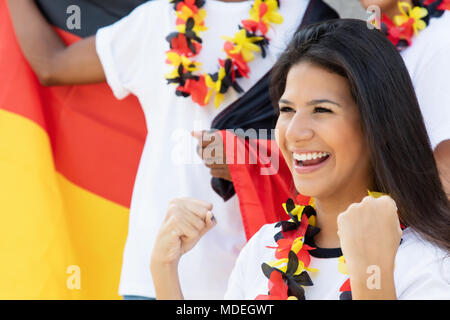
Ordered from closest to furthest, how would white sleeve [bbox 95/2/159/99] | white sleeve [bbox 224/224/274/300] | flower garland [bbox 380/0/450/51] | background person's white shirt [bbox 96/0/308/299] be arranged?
1. white sleeve [bbox 224/224/274/300]
2. flower garland [bbox 380/0/450/51]
3. background person's white shirt [bbox 96/0/308/299]
4. white sleeve [bbox 95/2/159/99]

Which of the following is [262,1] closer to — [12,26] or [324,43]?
[324,43]

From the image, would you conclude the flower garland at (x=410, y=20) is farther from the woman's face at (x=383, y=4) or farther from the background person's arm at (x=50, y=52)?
the background person's arm at (x=50, y=52)

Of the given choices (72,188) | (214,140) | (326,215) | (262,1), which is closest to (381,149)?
(326,215)

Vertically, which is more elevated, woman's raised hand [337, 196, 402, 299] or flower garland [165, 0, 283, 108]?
flower garland [165, 0, 283, 108]

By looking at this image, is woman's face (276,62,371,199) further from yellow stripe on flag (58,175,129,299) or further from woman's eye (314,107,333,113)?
yellow stripe on flag (58,175,129,299)

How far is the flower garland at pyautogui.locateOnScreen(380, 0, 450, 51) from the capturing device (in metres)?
2.10

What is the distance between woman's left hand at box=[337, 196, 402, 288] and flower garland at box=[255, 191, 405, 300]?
169 millimetres

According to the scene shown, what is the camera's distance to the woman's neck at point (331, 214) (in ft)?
5.35

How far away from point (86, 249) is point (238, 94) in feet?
2.82

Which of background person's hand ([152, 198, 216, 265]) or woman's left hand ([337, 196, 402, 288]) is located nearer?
woman's left hand ([337, 196, 402, 288])

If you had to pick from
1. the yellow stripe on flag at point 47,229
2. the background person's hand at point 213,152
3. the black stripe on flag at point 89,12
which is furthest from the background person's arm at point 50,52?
the background person's hand at point 213,152

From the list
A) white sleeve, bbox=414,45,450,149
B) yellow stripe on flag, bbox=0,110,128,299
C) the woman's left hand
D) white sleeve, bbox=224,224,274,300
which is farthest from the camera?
yellow stripe on flag, bbox=0,110,128,299

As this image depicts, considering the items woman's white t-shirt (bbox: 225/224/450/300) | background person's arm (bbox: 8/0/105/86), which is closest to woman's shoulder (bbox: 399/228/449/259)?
woman's white t-shirt (bbox: 225/224/450/300)

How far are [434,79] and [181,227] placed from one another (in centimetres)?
87
